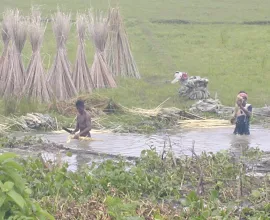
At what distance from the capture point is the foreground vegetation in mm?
6910

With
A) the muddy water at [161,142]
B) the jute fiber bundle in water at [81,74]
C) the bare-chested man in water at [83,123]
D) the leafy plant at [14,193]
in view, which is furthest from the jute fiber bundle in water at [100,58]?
the leafy plant at [14,193]

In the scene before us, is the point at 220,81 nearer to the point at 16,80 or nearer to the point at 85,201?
the point at 16,80

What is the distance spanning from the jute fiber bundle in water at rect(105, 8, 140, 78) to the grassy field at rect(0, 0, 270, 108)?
0.52 metres

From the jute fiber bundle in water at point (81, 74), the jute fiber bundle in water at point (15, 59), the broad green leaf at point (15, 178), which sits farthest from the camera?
the jute fiber bundle in water at point (81, 74)

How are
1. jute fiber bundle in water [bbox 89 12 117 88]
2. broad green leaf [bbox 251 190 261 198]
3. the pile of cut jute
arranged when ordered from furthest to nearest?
1. jute fiber bundle in water [bbox 89 12 117 88]
2. the pile of cut jute
3. broad green leaf [bbox 251 190 261 198]

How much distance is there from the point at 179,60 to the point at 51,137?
407 inches

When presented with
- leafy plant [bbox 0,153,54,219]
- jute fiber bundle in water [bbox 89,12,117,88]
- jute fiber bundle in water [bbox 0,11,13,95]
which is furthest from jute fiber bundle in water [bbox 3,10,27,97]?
leafy plant [bbox 0,153,54,219]

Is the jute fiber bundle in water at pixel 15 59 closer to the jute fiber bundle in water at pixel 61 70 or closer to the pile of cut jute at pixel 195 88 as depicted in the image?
the jute fiber bundle in water at pixel 61 70

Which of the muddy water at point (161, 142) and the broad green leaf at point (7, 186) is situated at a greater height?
the broad green leaf at point (7, 186)

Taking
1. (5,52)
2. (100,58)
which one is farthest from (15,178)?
(100,58)

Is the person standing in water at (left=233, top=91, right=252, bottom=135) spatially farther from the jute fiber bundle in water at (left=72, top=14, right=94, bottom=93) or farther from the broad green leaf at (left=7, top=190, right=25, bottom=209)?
the broad green leaf at (left=7, top=190, right=25, bottom=209)

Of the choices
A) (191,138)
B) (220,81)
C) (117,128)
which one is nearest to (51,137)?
(117,128)

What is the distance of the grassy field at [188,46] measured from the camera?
61.5ft

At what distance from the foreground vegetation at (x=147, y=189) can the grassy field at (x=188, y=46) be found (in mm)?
7756
